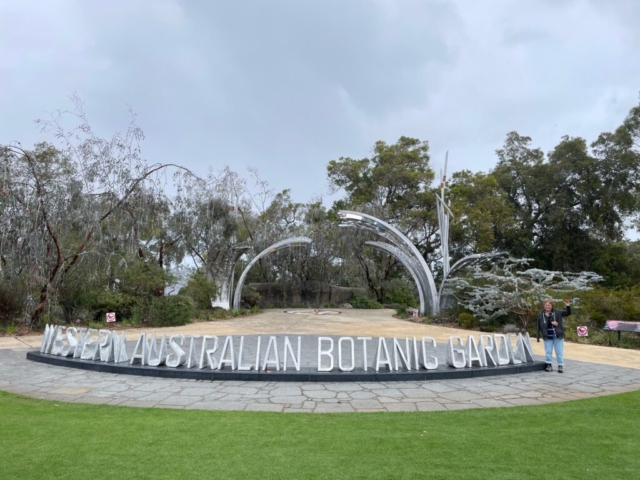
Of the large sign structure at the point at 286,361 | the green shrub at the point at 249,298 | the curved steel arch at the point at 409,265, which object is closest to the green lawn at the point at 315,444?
the large sign structure at the point at 286,361

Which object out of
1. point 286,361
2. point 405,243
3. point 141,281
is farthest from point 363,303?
point 286,361

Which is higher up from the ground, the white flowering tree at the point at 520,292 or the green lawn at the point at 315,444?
the white flowering tree at the point at 520,292

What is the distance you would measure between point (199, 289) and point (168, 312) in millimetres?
3251

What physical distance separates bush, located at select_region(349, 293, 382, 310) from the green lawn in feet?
70.1

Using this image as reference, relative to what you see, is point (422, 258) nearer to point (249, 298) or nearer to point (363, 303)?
point (363, 303)

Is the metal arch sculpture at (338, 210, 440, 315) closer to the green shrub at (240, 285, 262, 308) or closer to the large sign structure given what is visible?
the green shrub at (240, 285, 262, 308)

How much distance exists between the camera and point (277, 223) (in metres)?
24.9

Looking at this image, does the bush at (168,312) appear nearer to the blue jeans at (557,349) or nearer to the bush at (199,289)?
the bush at (199,289)

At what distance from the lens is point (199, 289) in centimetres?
1870

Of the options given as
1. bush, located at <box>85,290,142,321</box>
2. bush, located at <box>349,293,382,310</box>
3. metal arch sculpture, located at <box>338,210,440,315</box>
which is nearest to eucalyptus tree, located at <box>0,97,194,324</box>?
bush, located at <box>85,290,142,321</box>

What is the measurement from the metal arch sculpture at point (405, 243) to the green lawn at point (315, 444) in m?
13.7

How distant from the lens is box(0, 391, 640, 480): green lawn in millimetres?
3199

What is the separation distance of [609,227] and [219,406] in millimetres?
31074

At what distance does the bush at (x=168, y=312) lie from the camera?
1538 centimetres
